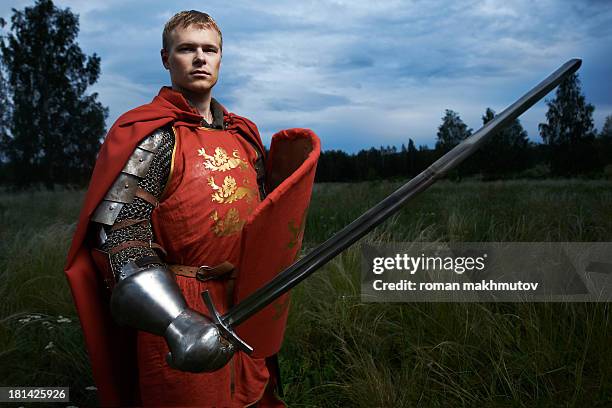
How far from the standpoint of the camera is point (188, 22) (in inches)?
84.0

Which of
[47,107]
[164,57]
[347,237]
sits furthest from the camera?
[47,107]

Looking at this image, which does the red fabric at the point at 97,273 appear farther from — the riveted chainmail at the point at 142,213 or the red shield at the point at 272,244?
the red shield at the point at 272,244

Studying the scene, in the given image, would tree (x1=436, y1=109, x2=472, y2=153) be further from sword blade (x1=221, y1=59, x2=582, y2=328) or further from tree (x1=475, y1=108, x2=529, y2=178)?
sword blade (x1=221, y1=59, x2=582, y2=328)

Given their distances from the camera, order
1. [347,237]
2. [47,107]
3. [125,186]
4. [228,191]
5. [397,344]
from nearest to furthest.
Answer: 1. [347,237]
2. [125,186]
3. [228,191]
4. [397,344]
5. [47,107]

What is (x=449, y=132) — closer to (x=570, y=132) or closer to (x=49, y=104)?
(x=570, y=132)

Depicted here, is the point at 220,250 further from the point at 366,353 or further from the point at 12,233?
the point at 12,233

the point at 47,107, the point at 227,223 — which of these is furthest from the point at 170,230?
the point at 47,107

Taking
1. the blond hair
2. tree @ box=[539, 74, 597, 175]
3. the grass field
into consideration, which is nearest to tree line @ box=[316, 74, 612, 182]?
tree @ box=[539, 74, 597, 175]

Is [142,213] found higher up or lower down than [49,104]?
lower down

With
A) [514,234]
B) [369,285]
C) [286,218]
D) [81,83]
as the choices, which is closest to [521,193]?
[514,234]

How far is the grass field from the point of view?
3.02 m

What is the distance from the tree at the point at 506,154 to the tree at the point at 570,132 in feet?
2.37

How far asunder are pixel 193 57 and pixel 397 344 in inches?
90.0

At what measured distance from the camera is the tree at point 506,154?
971 cm
